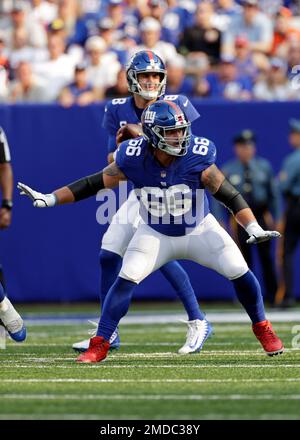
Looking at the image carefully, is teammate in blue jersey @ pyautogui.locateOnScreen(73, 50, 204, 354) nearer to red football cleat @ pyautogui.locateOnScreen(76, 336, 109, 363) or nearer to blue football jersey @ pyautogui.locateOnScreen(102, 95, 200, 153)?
blue football jersey @ pyautogui.locateOnScreen(102, 95, 200, 153)

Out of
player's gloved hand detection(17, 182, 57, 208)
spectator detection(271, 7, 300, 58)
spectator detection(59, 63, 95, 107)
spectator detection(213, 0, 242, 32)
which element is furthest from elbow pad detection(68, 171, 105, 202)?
spectator detection(213, 0, 242, 32)

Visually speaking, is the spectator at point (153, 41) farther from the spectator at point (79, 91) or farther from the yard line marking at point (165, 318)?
the yard line marking at point (165, 318)

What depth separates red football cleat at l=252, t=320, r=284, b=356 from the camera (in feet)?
21.8

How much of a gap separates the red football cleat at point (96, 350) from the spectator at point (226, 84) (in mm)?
6154

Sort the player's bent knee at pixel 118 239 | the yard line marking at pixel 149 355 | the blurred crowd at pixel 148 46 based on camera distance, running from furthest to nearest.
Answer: the blurred crowd at pixel 148 46 → the player's bent knee at pixel 118 239 → the yard line marking at pixel 149 355

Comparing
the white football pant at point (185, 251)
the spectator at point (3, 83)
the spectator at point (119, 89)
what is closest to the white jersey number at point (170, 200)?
the white football pant at point (185, 251)

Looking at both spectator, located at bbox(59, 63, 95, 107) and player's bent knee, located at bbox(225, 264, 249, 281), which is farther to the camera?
spectator, located at bbox(59, 63, 95, 107)

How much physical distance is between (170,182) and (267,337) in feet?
3.57

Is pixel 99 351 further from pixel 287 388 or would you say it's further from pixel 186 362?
pixel 287 388

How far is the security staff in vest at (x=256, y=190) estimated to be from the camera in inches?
447

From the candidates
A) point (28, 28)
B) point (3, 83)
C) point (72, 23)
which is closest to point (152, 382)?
point (3, 83)

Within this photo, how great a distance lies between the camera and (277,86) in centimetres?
1231

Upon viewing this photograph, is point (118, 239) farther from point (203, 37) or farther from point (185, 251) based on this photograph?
point (203, 37)

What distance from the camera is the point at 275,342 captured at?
6.69 meters
